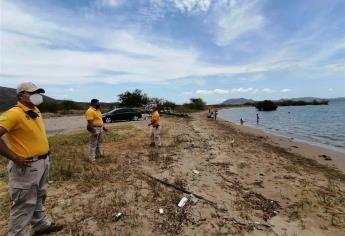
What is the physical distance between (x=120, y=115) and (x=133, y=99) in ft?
95.8

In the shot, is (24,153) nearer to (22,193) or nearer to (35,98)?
(22,193)

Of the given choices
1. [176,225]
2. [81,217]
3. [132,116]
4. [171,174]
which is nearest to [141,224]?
[176,225]

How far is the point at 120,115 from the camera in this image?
31.5 metres

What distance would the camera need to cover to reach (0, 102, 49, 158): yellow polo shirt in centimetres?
364

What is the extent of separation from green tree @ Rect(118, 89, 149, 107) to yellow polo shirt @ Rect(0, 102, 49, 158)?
56.7m

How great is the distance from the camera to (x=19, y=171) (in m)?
3.81

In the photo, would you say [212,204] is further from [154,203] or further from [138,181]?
[138,181]

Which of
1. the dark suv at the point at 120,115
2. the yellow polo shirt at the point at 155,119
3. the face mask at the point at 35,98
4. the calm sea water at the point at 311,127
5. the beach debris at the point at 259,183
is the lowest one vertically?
the calm sea water at the point at 311,127

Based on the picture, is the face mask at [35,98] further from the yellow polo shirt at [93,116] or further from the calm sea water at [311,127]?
the calm sea water at [311,127]

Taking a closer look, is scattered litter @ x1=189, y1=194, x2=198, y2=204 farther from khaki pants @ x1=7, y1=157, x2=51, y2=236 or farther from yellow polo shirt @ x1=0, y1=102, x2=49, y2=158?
yellow polo shirt @ x1=0, y1=102, x2=49, y2=158

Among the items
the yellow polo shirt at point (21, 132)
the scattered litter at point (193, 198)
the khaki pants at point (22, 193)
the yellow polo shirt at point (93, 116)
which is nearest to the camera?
the yellow polo shirt at point (21, 132)

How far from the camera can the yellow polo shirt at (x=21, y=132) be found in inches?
143

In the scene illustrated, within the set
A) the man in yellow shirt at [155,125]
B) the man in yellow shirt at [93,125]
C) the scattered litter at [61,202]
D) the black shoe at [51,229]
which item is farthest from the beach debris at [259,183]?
the man in yellow shirt at [155,125]

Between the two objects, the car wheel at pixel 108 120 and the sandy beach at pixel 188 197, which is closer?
the sandy beach at pixel 188 197
